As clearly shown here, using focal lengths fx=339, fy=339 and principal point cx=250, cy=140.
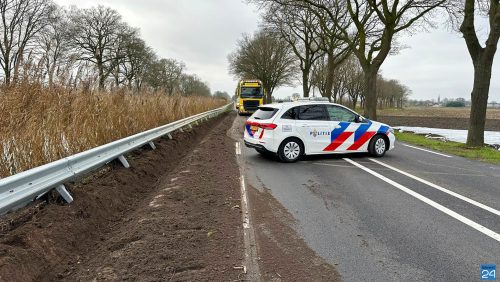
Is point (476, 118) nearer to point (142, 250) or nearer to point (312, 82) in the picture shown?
point (142, 250)

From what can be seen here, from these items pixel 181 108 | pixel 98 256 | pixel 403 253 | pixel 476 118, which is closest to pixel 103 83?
pixel 98 256

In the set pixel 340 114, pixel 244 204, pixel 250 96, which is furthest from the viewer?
pixel 250 96

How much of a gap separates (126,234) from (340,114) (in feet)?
24.2

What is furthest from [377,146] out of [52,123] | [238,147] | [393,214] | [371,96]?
[371,96]

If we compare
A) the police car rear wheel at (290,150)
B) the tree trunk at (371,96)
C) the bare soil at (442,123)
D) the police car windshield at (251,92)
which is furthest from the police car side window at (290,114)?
the police car windshield at (251,92)

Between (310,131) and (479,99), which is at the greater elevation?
(479,99)

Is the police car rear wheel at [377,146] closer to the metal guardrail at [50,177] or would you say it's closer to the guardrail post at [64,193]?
the metal guardrail at [50,177]

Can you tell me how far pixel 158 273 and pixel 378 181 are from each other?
211 inches

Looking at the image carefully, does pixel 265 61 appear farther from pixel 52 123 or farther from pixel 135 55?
pixel 52 123

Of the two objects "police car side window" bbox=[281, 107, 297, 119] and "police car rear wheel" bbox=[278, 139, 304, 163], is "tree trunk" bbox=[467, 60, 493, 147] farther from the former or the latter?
"police car side window" bbox=[281, 107, 297, 119]

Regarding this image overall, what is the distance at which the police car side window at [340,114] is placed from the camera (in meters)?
9.84

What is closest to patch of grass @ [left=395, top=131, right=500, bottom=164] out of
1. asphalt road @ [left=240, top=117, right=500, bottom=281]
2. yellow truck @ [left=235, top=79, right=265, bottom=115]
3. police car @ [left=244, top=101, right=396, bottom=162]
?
asphalt road @ [left=240, top=117, right=500, bottom=281]

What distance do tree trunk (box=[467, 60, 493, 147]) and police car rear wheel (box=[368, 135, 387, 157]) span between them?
16.0 ft

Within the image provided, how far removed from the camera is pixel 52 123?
5348mm
